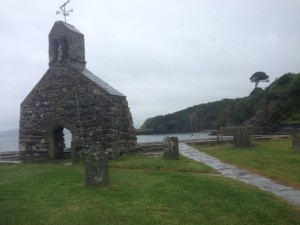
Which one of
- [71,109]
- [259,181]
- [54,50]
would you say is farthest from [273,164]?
[54,50]

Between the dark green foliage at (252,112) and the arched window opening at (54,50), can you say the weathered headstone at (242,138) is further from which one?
the dark green foliage at (252,112)

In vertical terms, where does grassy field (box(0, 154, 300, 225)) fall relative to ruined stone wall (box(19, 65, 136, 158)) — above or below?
below

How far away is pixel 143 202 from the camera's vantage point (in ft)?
27.7

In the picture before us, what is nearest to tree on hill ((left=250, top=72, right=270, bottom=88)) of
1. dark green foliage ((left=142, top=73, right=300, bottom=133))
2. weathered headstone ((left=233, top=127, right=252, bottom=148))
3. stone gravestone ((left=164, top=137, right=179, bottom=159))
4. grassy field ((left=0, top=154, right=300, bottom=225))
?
dark green foliage ((left=142, top=73, right=300, bottom=133))

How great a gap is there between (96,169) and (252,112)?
54.0m

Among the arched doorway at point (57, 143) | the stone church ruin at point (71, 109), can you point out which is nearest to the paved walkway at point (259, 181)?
the stone church ruin at point (71, 109)

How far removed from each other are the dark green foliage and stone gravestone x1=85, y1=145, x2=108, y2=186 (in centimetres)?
3118

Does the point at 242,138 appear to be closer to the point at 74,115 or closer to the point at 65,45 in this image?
the point at 74,115

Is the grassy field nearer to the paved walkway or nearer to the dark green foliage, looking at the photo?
the paved walkway

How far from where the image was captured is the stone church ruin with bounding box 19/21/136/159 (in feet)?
62.4

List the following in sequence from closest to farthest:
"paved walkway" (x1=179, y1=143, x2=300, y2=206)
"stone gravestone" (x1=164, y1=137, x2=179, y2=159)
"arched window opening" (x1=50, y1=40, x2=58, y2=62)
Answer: "paved walkway" (x1=179, y1=143, x2=300, y2=206)
"stone gravestone" (x1=164, y1=137, x2=179, y2=159)
"arched window opening" (x1=50, y1=40, x2=58, y2=62)

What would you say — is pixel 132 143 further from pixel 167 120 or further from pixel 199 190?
pixel 167 120

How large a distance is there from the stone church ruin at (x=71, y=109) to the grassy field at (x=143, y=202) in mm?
7103

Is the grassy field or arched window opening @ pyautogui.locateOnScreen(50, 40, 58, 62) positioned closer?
the grassy field
